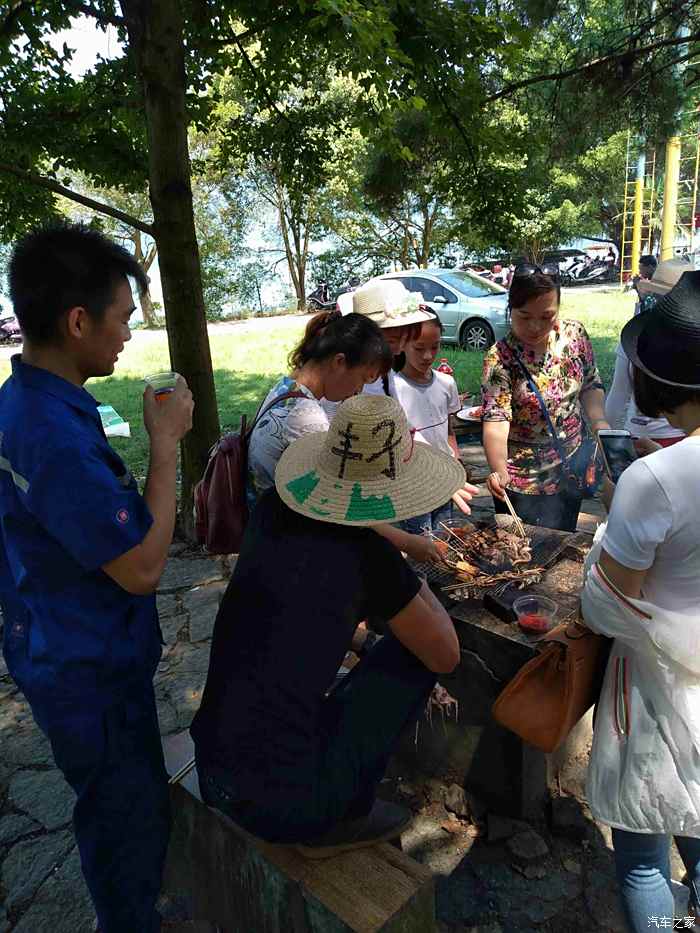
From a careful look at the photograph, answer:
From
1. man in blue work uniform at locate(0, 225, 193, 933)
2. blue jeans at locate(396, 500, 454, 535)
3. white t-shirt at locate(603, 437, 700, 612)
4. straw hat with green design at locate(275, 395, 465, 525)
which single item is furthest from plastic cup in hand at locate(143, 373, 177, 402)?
blue jeans at locate(396, 500, 454, 535)

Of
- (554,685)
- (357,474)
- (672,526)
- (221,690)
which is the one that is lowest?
(554,685)

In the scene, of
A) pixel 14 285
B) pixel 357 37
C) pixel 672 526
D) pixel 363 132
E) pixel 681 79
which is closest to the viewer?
pixel 672 526

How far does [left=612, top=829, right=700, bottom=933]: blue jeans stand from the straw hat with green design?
3.16 feet

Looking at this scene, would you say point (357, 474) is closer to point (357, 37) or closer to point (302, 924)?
point (302, 924)

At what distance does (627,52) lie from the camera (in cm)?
484

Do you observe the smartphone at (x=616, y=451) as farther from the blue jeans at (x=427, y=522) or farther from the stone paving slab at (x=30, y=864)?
the stone paving slab at (x=30, y=864)

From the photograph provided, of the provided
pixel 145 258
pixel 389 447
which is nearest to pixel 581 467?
pixel 389 447

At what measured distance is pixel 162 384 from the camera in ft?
5.79

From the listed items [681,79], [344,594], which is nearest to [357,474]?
[344,594]

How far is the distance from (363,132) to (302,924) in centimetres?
418

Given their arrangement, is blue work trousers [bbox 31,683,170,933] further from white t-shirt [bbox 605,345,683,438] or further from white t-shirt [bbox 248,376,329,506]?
white t-shirt [bbox 605,345,683,438]

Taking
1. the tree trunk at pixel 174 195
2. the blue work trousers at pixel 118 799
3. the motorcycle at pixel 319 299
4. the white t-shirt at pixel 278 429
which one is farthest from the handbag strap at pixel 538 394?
the motorcycle at pixel 319 299

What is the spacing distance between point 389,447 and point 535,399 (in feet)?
5.25

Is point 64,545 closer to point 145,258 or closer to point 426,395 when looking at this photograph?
point 426,395
